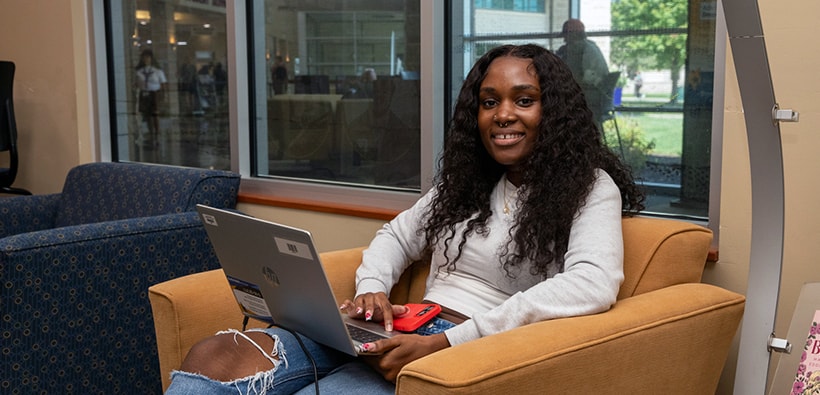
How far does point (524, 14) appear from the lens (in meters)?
2.65

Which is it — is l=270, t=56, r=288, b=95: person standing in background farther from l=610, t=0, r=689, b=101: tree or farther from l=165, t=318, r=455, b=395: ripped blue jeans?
l=165, t=318, r=455, b=395: ripped blue jeans

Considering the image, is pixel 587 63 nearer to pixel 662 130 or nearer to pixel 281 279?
pixel 662 130

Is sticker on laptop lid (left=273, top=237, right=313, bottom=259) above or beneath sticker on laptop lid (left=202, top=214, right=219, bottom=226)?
beneath

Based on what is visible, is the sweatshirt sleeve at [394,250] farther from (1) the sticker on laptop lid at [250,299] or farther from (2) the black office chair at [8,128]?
(2) the black office chair at [8,128]

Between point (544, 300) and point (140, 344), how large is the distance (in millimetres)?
1512

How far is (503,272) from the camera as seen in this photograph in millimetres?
1958

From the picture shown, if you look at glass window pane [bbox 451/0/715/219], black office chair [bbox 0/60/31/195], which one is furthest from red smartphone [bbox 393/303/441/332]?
black office chair [bbox 0/60/31/195]

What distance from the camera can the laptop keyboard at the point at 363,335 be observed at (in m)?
1.74

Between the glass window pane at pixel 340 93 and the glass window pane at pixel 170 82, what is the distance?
0.27 metres

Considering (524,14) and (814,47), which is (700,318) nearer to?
(814,47)

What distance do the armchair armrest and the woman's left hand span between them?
171 millimetres

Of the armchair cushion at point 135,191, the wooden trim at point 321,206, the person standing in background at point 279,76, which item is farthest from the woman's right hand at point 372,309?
the person standing in background at point 279,76

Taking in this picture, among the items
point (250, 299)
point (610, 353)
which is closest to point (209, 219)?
point (250, 299)

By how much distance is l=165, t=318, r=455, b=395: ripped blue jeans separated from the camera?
1.68 m
